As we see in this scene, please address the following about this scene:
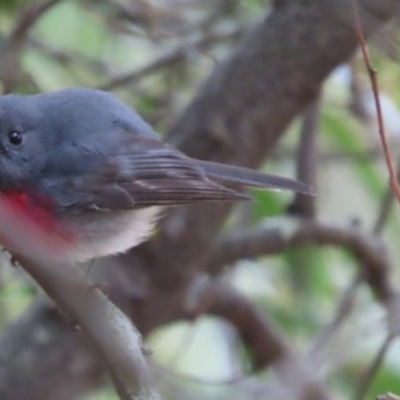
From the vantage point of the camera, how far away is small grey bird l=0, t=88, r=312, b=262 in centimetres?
325

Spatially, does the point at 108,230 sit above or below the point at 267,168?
above

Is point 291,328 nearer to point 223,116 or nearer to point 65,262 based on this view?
point 223,116

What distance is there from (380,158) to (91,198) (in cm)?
211

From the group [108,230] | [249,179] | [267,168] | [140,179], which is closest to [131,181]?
[140,179]

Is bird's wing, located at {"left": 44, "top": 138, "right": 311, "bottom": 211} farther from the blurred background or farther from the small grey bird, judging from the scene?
the blurred background

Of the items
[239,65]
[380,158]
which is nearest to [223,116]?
[239,65]

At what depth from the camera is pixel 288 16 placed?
384 centimetres

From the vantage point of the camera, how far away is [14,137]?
3.30m

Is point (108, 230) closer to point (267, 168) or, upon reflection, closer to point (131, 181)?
point (131, 181)

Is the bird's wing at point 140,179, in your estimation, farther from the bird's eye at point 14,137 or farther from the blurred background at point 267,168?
the blurred background at point 267,168

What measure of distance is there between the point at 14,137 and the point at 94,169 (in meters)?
0.23

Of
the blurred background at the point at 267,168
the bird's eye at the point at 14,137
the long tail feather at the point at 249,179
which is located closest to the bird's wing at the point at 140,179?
the long tail feather at the point at 249,179

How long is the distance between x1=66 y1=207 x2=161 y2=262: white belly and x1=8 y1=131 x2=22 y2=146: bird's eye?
24 centimetres

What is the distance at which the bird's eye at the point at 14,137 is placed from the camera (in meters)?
3.30
